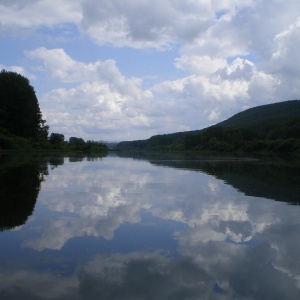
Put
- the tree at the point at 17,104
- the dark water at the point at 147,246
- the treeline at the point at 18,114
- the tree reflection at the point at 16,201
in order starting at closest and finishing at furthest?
the dark water at the point at 147,246 → the tree reflection at the point at 16,201 → the treeline at the point at 18,114 → the tree at the point at 17,104

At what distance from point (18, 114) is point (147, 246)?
6911 cm

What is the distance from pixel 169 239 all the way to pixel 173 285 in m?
3.00

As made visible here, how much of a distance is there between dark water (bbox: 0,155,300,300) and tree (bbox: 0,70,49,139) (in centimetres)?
5930

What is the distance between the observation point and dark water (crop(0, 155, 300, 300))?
6.56 meters

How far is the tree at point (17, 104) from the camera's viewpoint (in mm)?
71562

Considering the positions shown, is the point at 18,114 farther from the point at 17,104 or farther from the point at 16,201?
the point at 16,201

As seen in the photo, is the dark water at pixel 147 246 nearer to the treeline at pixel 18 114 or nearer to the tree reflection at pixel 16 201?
the tree reflection at pixel 16 201

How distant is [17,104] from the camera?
72812mm

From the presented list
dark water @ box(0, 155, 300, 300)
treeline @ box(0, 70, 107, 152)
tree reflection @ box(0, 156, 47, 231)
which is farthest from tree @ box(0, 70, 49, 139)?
dark water @ box(0, 155, 300, 300)

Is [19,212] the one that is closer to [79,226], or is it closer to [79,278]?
[79,226]

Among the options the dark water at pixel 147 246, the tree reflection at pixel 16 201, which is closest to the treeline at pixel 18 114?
the tree reflection at pixel 16 201

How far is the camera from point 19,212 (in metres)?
12.4

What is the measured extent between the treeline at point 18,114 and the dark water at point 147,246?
56630 millimetres

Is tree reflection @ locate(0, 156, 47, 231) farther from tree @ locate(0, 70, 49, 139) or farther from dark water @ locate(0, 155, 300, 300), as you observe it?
tree @ locate(0, 70, 49, 139)
